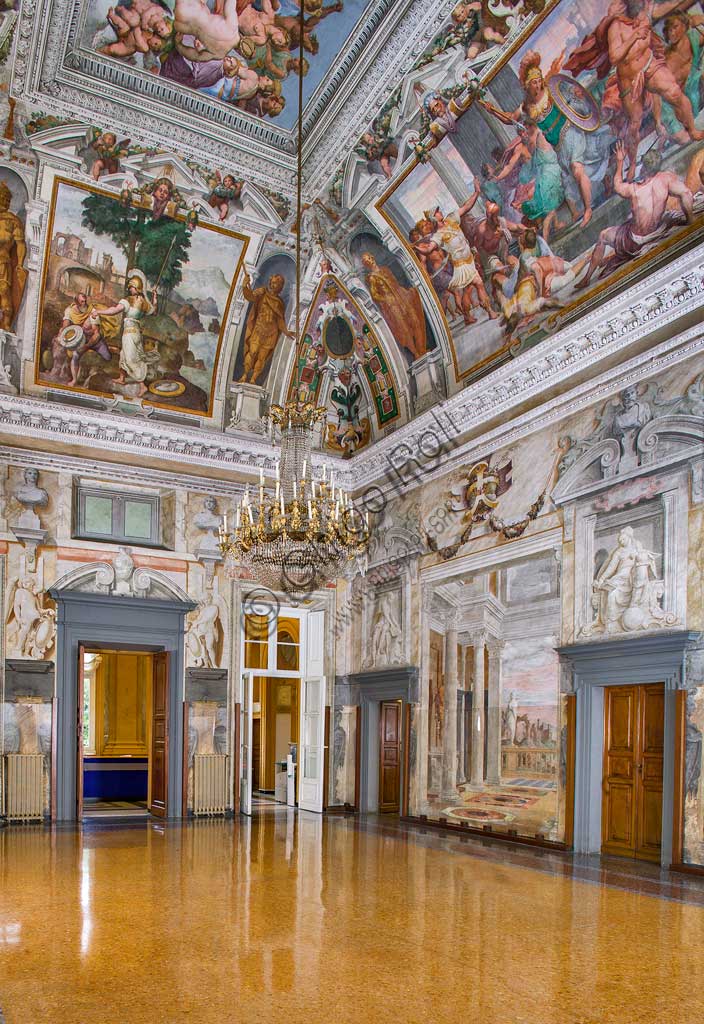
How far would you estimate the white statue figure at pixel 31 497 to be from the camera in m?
13.6

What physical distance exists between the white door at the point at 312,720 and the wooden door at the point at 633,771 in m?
6.09

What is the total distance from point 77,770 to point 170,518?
4359 mm

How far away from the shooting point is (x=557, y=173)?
10.6 meters

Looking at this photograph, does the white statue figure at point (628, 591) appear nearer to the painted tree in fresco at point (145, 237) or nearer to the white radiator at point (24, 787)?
the painted tree in fresco at point (145, 237)

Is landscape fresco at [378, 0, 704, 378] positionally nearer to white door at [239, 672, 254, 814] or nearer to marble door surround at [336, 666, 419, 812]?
marble door surround at [336, 666, 419, 812]

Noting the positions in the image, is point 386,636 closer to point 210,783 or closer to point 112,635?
point 210,783

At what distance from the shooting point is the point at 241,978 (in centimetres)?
518

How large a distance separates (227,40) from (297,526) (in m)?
6.18

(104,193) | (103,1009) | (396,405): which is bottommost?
(103,1009)

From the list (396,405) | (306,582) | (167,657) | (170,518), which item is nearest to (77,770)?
(167,657)

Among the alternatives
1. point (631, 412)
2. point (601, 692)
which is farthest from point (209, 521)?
point (631, 412)

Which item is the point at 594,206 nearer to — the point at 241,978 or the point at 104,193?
the point at 104,193

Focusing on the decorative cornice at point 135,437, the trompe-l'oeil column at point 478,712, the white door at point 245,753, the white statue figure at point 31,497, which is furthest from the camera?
the white door at point 245,753

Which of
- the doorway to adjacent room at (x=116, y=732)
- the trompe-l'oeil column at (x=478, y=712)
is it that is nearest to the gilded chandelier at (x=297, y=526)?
the trompe-l'oeil column at (x=478, y=712)
